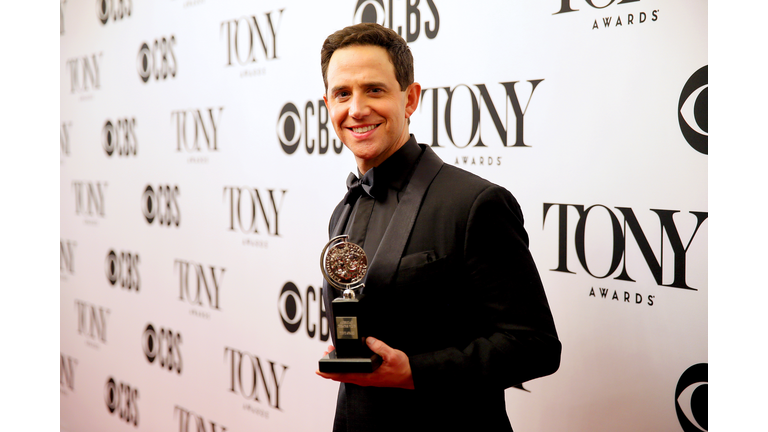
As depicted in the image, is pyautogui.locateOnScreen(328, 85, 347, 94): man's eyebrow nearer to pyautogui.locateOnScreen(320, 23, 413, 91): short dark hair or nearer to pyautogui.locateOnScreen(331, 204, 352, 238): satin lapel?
pyautogui.locateOnScreen(320, 23, 413, 91): short dark hair

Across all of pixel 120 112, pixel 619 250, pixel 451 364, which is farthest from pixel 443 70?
pixel 120 112

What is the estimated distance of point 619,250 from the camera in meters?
1.47

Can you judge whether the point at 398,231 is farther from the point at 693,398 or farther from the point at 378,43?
the point at 693,398

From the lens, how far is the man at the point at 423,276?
1062 mm

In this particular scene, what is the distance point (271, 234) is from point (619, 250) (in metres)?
1.44

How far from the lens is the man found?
1.06 metres

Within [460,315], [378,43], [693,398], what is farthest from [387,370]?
[693,398]

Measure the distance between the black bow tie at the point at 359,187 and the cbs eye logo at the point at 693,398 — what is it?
865 mm

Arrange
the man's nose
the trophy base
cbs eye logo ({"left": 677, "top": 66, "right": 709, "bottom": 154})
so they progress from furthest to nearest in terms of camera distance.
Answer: cbs eye logo ({"left": 677, "top": 66, "right": 709, "bottom": 154}) → the man's nose → the trophy base

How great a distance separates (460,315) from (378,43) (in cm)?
57

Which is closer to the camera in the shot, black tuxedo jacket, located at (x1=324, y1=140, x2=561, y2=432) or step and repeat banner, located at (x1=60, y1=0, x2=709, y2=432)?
black tuxedo jacket, located at (x1=324, y1=140, x2=561, y2=432)

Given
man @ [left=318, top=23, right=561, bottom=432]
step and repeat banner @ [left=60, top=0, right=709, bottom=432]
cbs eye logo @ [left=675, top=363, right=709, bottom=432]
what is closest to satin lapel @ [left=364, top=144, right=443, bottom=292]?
man @ [left=318, top=23, right=561, bottom=432]

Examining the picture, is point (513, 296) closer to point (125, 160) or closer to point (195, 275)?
point (195, 275)

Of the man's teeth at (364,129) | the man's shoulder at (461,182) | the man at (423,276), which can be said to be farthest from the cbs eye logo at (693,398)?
the man's teeth at (364,129)
